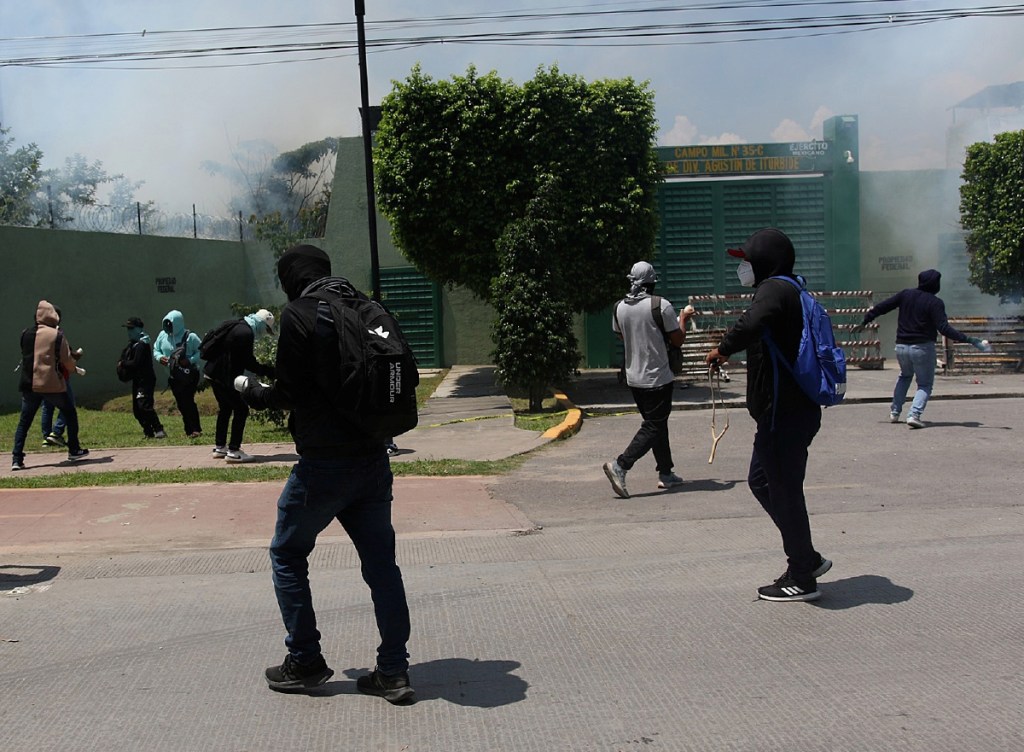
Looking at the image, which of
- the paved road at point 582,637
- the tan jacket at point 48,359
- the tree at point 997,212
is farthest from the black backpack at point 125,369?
the tree at point 997,212

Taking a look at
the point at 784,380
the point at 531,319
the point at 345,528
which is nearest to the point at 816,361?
the point at 784,380

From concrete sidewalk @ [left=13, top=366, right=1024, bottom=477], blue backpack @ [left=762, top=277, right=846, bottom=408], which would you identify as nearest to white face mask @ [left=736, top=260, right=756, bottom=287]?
blue backpack @ [left=762, top=277, right=846, bottom=408]

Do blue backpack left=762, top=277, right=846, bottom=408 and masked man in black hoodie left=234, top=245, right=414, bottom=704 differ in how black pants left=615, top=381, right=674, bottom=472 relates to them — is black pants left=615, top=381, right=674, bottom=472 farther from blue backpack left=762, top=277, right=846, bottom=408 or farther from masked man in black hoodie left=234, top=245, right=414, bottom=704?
masked man in black hoodie left=234, top=245, right=414, bottom=704

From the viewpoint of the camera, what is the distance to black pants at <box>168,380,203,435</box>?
1225 cm

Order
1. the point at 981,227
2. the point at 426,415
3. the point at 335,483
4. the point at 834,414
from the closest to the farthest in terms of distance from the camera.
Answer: the point at 335,483 → the point at 834,414 → the point at 426,415 → the point at 981,227

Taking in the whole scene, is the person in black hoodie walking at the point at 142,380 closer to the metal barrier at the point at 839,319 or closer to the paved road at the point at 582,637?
the paved road at the point at 582,637

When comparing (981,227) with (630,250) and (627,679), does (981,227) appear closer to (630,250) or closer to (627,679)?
(630,250)

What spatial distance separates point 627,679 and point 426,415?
10225mm

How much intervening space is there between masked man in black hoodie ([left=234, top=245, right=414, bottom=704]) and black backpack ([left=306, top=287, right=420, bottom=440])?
52mm

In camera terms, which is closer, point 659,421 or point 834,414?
point 659,421

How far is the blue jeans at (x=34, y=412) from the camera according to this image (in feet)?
33.3

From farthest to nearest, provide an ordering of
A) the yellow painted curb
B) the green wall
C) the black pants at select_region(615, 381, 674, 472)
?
the green wall < the yellow painted curb < the black pants at select_region(615, 381, 674, 472)

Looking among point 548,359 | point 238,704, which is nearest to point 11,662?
point 238,704

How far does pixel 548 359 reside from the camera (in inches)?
508
